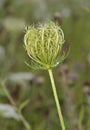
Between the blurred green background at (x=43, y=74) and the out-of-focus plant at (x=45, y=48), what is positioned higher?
Answer: the blurred green background at (x=43, y=74)

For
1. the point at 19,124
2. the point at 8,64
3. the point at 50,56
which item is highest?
the point at 8,64

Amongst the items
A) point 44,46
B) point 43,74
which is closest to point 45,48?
point 44,46

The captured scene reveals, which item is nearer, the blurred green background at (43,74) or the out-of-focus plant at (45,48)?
the out-of-focus plant at (45,48)

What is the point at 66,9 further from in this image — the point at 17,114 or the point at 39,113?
the point at 17,114

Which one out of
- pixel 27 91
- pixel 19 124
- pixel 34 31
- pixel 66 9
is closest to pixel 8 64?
pixel 27 91

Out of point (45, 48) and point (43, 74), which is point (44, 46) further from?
point (43, 74)

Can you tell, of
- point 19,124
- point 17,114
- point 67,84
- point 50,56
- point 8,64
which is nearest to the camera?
point 50,56
